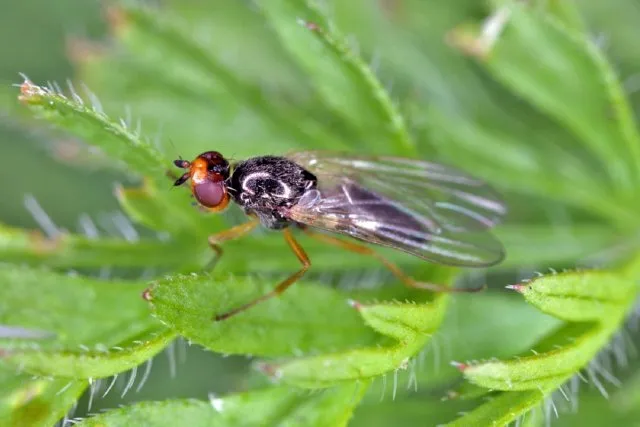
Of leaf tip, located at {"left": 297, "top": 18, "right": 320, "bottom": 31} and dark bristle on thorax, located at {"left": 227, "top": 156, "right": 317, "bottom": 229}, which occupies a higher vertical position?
leaf tip, located at {"left": 297, "top": 18, "right": 320, "bottom": 31}

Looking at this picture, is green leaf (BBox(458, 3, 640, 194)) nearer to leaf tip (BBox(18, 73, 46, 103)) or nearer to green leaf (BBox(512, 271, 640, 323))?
green leaf (BBox(512, 271, 640, 323))

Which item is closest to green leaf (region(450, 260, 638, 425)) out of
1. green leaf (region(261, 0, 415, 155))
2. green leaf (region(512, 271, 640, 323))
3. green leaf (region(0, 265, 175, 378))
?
green leaf (region(512, 271, 640, 323))

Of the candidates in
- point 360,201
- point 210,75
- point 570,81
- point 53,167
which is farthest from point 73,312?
point 570,81

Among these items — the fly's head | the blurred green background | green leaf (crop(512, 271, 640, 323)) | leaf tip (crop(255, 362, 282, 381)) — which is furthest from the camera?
the blurred green background

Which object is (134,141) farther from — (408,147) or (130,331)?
(408,147)

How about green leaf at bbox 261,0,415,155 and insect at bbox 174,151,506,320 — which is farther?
insect at bbox 174,151,506,320

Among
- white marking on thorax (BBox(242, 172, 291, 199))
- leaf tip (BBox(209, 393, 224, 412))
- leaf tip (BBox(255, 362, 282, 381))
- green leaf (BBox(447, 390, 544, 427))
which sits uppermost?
white marking on thorax (BBox(242, 172, 291, 199))

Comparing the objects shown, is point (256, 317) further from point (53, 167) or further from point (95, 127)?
point (53, 167)

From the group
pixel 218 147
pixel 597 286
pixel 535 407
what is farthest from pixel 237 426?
pixel 218 147
